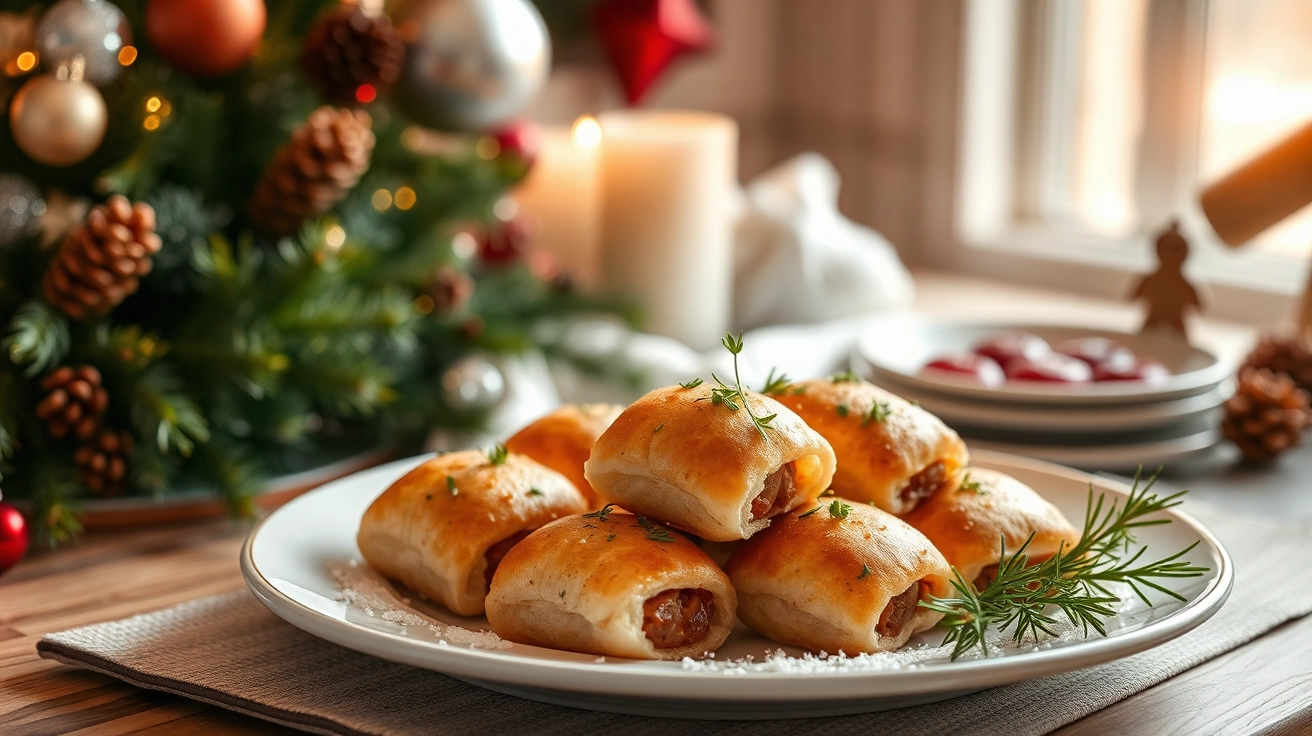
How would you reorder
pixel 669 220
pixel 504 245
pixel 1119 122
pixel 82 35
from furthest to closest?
1. pixel 1119 122
2. pixel 669 220
3. pixel 504 245
4. pixel 82 35

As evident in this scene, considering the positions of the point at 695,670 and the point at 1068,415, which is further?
the point at 1068,415

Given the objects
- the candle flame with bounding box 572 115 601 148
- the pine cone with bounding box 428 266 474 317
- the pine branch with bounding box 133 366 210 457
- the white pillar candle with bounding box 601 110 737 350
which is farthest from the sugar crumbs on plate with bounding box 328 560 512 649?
the candle flame with bounding box 572 115 601 148

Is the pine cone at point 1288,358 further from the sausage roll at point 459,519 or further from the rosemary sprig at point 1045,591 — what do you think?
the sausage roll at point 459,519

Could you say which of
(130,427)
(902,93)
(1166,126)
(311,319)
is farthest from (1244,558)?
(902,93)

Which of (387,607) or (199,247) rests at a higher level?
(199,247)

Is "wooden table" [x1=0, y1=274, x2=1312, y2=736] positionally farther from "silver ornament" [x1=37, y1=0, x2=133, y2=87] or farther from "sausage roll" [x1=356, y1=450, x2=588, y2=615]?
"silver ornament" [x1=37, y1=0, x2=133, y2=87]

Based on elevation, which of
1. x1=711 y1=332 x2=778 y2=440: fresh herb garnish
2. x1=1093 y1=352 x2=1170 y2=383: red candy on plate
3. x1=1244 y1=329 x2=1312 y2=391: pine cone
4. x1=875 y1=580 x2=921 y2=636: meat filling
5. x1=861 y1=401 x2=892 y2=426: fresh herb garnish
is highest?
x1=711 y1=332 x2=778 y2=440: fresh herb garnish

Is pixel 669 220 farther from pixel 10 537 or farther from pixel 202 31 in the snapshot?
pixel 10 537

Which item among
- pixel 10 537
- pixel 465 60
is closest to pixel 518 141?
pixel 465 60
